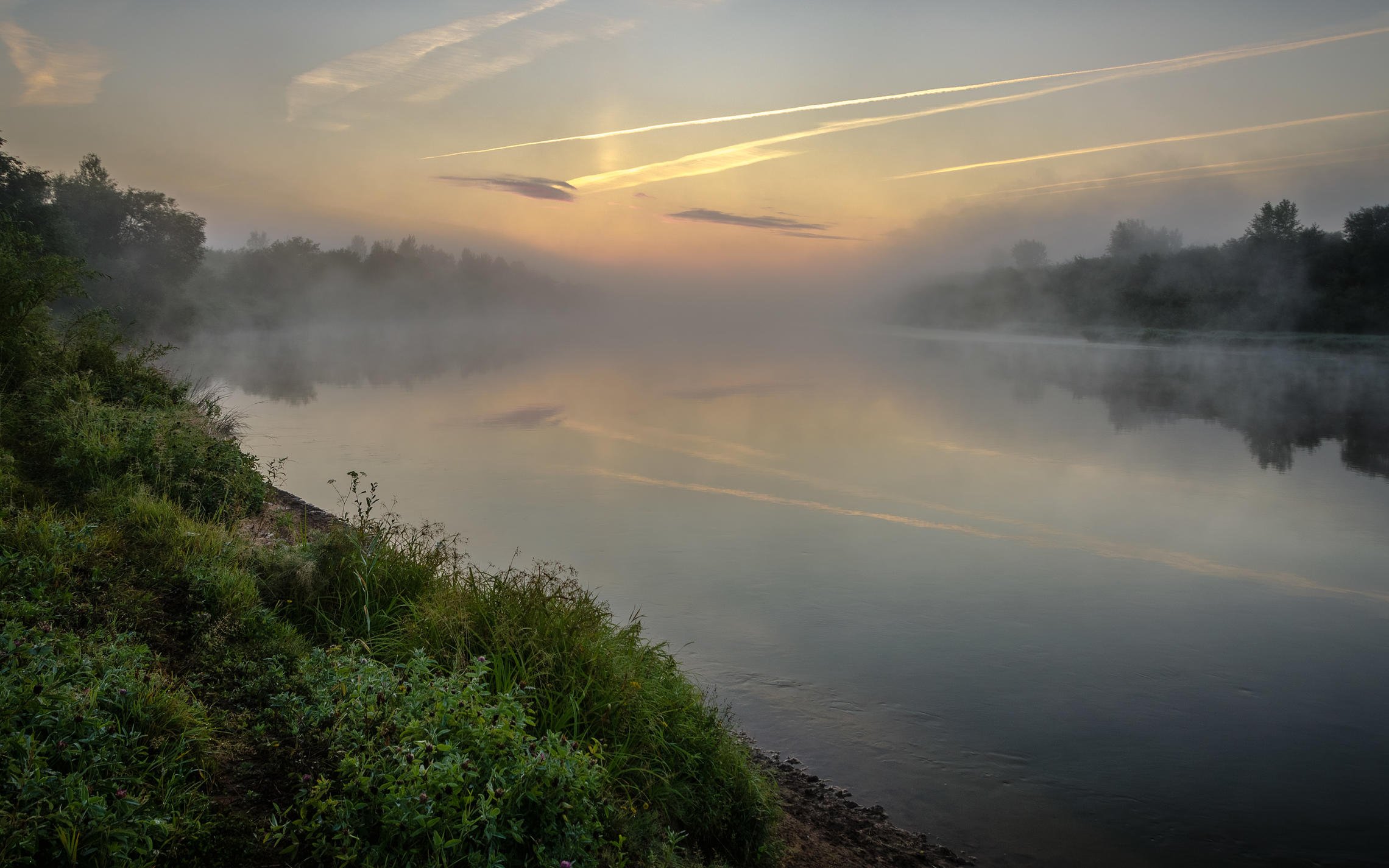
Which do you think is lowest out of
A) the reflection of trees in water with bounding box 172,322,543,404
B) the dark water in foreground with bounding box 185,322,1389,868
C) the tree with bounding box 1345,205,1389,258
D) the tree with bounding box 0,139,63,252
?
the dark water in foreground with bounding box 185,322,1389,868

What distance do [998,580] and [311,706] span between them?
911 cm

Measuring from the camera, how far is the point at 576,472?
709 inches

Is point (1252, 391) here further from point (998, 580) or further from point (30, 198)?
point (30, 198)

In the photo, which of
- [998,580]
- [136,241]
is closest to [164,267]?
[136,241]

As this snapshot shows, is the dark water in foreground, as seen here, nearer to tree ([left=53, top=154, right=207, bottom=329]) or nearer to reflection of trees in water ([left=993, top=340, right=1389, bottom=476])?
reflection of trees in water ([left=993, top=340, right=1389, bottom=476])

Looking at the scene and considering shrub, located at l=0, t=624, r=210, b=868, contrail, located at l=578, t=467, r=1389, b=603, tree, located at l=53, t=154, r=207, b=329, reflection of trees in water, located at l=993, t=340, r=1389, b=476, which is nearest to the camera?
shrub, located at l=0, t=624, r=210, b=868

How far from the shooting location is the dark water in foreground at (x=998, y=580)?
6.55 metres

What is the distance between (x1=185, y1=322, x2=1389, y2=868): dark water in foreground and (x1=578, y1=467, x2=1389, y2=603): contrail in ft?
0.23

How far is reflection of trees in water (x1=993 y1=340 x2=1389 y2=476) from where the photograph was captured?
78.0ft

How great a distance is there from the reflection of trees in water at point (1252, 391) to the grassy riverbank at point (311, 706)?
20064 mm

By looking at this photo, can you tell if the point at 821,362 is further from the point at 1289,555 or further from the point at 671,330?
the point at 671,330

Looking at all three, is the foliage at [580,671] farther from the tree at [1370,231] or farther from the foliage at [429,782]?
the tree at [1370,231]

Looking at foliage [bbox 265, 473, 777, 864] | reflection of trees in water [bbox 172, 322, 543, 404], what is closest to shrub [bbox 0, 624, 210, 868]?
foliage [bbox 265, 473, 777, 864]

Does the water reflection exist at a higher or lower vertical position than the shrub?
higher
